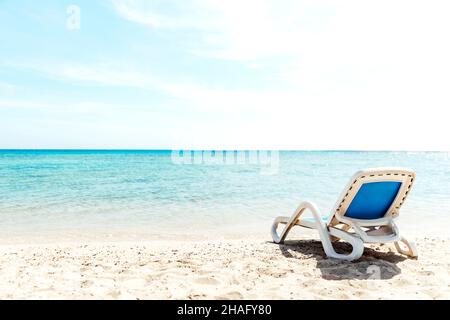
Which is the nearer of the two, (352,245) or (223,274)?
(223,274)

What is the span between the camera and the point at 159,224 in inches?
323

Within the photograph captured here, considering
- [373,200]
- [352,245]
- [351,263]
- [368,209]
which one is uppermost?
[373,200]

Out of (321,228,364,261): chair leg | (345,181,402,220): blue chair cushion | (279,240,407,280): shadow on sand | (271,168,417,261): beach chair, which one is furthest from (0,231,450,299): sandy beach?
(345,181,402,220): blue chair cushion

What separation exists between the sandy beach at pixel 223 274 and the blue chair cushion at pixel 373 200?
56 cm

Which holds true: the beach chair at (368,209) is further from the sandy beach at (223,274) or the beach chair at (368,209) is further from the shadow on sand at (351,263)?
the sandy beach at (223,274)

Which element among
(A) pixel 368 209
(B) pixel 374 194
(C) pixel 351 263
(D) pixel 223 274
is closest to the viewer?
(D) pixel 223 274

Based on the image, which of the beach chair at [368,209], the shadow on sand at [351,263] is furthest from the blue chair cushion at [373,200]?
the shadow on sand at [351,263]

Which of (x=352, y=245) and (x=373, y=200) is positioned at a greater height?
(x=373, y=200)

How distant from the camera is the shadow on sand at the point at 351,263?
3.94 m

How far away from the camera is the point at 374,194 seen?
178 inches

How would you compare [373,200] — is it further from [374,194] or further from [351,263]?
[351,263]

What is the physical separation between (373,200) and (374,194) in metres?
0.11

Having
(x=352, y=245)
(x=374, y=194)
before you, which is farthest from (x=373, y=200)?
(x=352, y=245)
